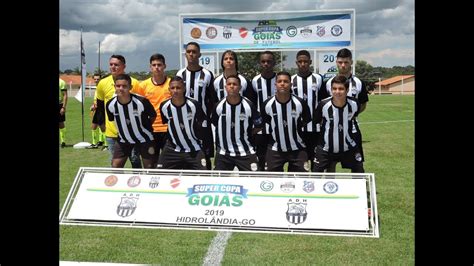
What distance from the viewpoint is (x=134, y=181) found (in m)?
4.64

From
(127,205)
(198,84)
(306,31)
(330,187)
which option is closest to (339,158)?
(330,187)

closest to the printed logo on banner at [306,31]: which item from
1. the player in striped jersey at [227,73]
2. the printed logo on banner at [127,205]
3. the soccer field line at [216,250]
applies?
the player in striped jersey at [227,73]

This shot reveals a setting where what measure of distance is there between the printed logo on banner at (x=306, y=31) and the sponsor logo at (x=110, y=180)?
7.62 m

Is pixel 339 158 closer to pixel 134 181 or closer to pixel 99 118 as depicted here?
pixel 134 181

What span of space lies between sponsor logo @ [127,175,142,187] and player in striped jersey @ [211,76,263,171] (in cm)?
106

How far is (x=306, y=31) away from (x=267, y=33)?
989 mm

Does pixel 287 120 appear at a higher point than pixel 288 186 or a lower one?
higher

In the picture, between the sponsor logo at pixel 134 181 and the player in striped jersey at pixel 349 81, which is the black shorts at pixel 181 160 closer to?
the sponsor logo at pixel 134 181

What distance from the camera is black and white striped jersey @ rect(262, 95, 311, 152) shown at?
5.27 m

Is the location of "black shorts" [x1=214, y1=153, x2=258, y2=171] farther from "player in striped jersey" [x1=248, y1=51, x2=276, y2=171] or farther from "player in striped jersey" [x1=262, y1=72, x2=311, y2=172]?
"player in striped jersey" [x1=248, y1=51, x2=276, y2=171]
